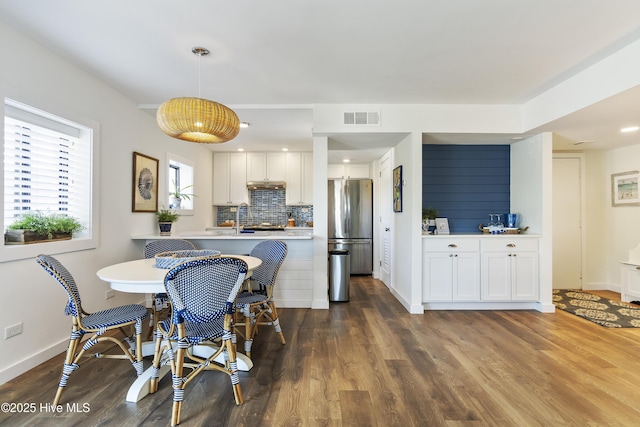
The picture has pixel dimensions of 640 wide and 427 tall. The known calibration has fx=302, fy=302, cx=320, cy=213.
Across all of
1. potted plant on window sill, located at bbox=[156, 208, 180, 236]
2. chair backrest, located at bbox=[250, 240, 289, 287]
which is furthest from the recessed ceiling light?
potted plant on window sill, located at bbox=[156, 208, 180, 236]

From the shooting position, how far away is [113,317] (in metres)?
2.00

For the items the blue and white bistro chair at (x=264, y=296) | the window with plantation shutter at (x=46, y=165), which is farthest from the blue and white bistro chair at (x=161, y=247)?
the blue and white bistro chair at (x=264, y=296)

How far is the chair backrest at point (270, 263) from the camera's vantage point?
9.21ft

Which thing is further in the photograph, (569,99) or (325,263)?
(325,263)

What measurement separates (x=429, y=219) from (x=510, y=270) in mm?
1120

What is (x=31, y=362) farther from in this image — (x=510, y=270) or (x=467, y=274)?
(x=510, y=270)

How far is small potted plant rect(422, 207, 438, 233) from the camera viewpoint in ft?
13.2

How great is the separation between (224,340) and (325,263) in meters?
2.04

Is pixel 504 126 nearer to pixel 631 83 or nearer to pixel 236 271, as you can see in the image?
pixel 631 83

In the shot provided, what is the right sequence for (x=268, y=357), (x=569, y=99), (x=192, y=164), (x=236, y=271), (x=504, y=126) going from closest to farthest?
1. (x=236, y=271)
2. (x=268, y=357)
3. (x=569, y=99)
4. (x=504, y=126)
5. (x=192, y=164)

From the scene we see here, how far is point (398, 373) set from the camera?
2.24 m

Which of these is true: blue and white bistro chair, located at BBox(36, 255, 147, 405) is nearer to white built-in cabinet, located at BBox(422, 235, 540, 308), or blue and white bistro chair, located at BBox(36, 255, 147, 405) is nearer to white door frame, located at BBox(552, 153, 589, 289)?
white built-in cabinet, located at BBox(422, 235, 540, 308)

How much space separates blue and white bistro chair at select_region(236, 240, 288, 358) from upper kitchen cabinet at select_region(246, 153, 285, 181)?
10.0ft

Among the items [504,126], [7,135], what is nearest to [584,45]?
[504,126]
